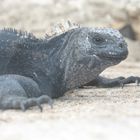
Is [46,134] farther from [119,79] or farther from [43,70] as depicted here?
[119,79]

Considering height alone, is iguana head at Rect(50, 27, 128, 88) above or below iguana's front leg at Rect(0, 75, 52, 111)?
above

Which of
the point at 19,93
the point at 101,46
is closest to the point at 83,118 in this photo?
the point at 19,93

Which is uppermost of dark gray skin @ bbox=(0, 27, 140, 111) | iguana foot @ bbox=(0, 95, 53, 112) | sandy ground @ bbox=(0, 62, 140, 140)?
dark gray skin @ bbox=(0, 27, 140, 111)

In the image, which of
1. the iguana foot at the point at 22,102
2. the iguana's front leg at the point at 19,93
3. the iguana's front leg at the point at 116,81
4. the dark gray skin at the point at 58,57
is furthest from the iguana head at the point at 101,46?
the iguana's front leg at the point at 116,81

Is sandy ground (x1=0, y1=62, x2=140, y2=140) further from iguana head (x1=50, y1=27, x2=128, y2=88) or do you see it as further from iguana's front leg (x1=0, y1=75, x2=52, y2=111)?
iguana head (x1=50, y1=27, x2=128, y2=88)

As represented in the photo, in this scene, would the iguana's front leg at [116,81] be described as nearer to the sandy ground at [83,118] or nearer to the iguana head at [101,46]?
the sandy ground at [83,118]

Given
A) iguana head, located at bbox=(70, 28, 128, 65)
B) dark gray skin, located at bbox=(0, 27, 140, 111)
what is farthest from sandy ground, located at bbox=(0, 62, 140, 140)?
iguana head, located at bbox=(70, 28, 128, 65)

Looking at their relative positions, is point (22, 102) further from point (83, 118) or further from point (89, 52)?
point (89, 52)
